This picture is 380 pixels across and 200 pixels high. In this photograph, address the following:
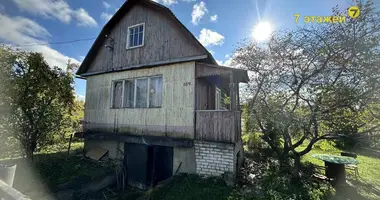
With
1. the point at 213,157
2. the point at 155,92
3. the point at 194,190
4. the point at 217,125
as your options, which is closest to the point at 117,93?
the point at 155,92

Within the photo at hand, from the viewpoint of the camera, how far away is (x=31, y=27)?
9.44m

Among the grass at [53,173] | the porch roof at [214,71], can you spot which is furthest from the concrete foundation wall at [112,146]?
the porch roof at [214,71]

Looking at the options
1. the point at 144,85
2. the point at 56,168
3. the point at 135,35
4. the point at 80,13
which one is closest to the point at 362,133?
the point at 144,85

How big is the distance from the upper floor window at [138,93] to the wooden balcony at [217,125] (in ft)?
6.93

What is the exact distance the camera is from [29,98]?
8.47 meters

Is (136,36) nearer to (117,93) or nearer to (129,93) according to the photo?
(129,93)

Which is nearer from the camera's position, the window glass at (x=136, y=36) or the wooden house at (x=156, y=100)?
the wooden house at (x=156, y=100)

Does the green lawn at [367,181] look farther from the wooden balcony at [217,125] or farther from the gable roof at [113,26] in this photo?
the gable roof at [113,26]

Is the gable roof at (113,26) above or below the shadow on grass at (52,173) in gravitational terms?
above

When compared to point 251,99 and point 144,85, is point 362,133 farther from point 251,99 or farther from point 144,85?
point 144,85

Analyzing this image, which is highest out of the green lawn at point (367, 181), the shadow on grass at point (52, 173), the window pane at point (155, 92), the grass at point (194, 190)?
the window pane at point (155, 92)

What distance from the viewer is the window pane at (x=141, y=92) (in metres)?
7.99

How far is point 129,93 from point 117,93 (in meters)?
0.84

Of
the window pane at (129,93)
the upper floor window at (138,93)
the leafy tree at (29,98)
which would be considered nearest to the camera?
the upper floor window at (138,93)
